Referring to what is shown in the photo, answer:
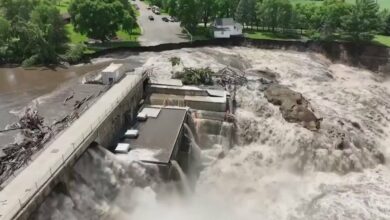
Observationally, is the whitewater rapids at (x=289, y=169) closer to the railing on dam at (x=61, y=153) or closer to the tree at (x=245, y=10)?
the railing on dam at (x=61, y=153)

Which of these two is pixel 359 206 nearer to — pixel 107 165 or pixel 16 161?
pixel 107 165

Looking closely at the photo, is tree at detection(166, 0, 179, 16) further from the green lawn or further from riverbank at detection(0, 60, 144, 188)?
riverbank at detection(0, 60, 144, 188)

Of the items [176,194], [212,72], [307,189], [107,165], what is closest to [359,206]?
[307,189]

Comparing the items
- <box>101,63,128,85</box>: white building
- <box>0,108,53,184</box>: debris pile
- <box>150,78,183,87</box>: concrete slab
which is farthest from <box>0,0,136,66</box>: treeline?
<box>0,108,53,184</box>: debris pile

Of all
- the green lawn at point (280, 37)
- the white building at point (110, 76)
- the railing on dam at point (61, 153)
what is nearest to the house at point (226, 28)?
the green lawn at point (280, 37)

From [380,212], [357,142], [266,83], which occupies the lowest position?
[380,212]

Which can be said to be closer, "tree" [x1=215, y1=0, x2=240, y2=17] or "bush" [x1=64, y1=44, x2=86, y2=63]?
"bush" [x1=64, y1=44, x2=86, y2=63]
